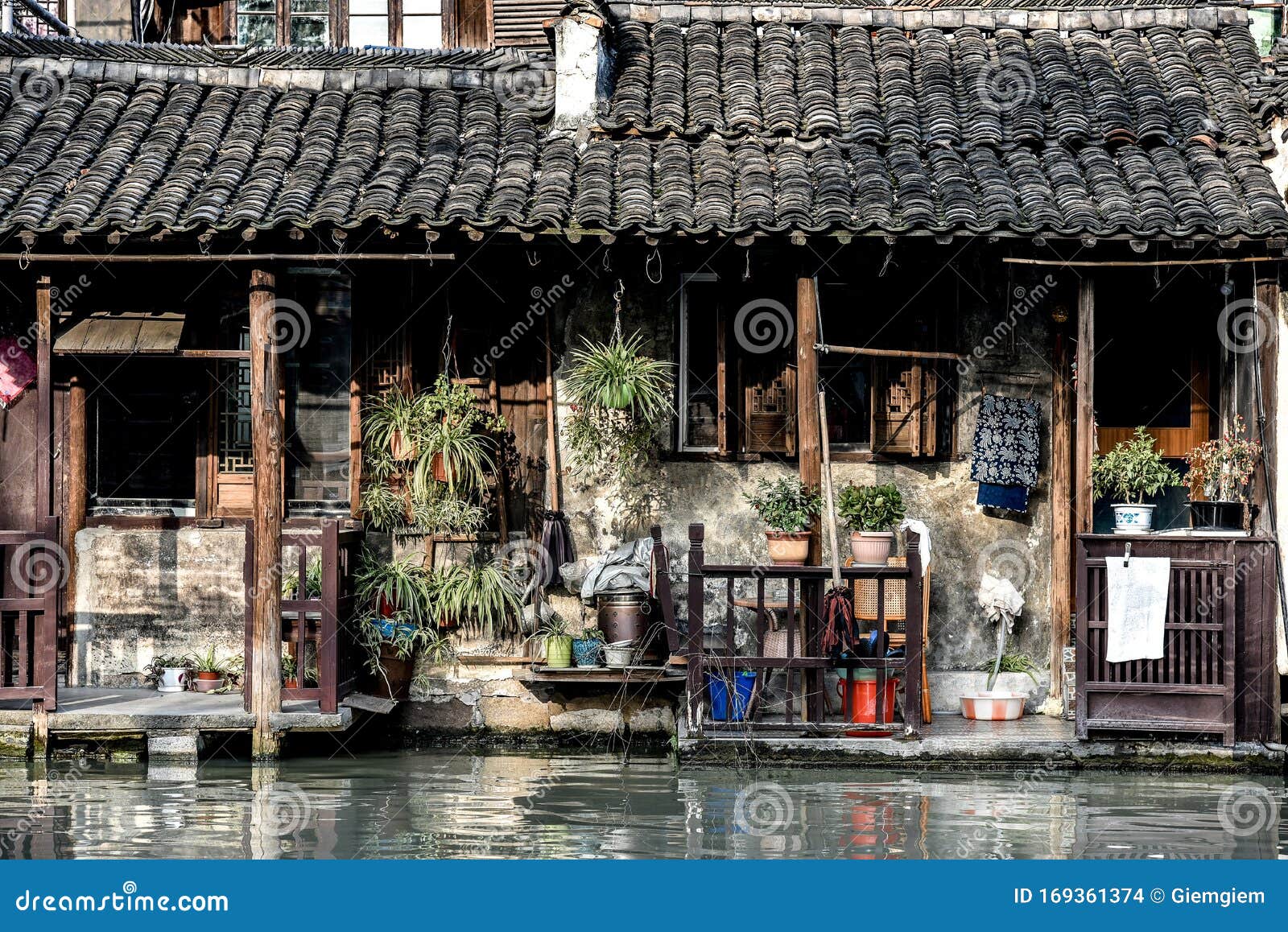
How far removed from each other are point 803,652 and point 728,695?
0.66m

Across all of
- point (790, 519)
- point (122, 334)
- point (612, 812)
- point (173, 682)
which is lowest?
point (612, 812)

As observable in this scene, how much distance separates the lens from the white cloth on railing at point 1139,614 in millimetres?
10945

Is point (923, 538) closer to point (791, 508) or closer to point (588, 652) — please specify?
point (791, 508)

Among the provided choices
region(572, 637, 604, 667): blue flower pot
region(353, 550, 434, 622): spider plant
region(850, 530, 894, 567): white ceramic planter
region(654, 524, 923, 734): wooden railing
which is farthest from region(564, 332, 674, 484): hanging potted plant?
region(850, 530, 894, 567): white ceramic planter

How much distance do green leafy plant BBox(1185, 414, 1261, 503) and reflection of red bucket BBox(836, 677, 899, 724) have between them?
9.49 ft

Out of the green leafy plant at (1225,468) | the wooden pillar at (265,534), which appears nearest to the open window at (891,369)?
the green leafy plant at (1225,468)

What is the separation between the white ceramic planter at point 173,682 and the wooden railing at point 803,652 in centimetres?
441

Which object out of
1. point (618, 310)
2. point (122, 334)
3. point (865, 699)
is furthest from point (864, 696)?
point (122, 334)

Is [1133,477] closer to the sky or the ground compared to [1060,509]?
closer to the sky

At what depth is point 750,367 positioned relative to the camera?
42.4 ft

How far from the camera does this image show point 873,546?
1180cm

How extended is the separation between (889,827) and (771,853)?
98cm

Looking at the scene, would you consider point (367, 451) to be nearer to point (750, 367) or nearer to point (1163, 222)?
point (750, 367)

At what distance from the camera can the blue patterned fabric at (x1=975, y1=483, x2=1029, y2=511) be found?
1258 cm
